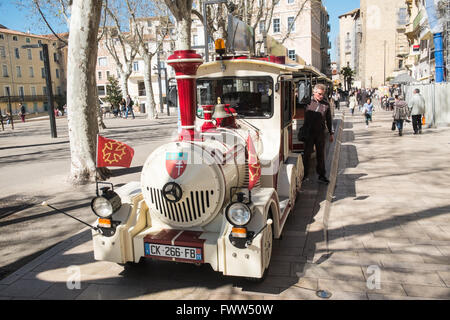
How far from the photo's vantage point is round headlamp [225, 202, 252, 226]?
11.7 ft

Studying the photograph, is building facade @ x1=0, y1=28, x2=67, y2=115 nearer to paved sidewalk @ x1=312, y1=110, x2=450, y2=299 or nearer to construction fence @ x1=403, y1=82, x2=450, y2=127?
construction fence @ x1=403, y1=82, x2=450, y2=127

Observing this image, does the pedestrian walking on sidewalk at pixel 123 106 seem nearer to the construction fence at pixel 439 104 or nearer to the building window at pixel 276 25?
the construction fence at pixel 439 104

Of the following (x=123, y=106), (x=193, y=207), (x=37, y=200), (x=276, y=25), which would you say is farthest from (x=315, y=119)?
(x=276, y=25)

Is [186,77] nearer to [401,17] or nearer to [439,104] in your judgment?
Result: [439,104]

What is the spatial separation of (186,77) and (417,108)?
41.9ft

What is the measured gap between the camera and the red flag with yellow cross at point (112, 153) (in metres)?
4.08

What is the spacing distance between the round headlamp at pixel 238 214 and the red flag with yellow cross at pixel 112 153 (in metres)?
1.35

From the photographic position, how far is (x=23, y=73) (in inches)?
2344

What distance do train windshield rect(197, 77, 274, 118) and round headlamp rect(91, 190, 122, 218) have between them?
97.9 inches

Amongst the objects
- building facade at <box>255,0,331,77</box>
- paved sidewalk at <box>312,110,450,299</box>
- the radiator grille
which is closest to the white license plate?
the radiator grille

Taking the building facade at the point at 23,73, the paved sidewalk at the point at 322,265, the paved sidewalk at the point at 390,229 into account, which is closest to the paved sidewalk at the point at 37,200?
the paved sidewalk at the point at 322,265

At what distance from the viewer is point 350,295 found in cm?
377
